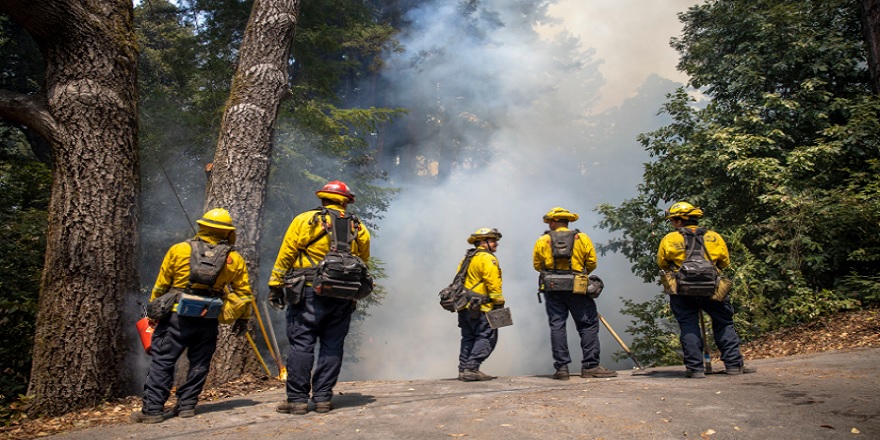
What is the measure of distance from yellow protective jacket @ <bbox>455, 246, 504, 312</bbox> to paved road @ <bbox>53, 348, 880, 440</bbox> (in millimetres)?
1149

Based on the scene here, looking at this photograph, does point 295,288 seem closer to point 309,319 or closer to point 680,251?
point 309,319

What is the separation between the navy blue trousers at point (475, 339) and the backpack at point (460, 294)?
0.14 metres

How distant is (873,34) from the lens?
11.1 metres

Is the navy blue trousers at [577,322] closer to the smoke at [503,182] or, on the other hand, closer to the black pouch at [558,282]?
the black pouch at [558,282]

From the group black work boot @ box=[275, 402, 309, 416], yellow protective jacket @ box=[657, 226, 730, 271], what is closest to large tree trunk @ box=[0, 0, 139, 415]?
black work boot @ box=[275, 402, 309, 416]

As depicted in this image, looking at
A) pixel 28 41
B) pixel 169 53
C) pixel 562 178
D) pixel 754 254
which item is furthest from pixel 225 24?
pixel 562 178

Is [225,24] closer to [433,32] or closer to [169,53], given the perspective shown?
[169,53]

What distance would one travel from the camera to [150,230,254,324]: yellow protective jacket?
4895 millimetres

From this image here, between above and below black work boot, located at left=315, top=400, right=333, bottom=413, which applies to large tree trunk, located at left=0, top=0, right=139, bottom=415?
above

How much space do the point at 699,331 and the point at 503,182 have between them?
22.4 m

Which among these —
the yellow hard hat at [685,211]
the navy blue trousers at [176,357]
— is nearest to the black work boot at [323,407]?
the navy blue trousers at [176,357]

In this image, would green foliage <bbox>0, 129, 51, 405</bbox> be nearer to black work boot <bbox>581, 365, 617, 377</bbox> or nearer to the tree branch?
the tree branch

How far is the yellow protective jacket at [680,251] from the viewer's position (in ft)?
21.7

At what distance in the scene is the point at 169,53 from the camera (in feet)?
49.7
